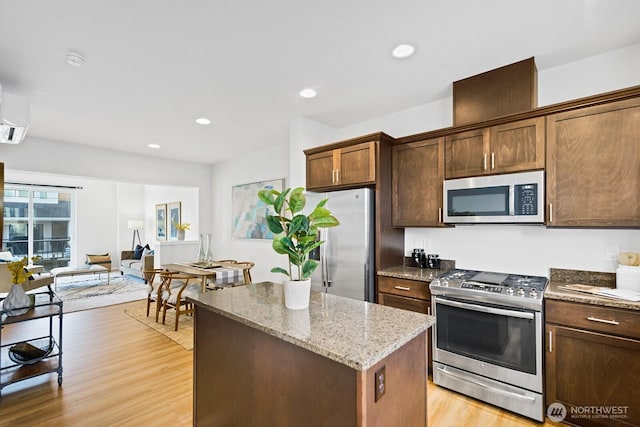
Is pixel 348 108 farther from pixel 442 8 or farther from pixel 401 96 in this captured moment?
pixel 442 8

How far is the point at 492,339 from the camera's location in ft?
7.57

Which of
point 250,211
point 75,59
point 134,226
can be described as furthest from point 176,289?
point 134,226

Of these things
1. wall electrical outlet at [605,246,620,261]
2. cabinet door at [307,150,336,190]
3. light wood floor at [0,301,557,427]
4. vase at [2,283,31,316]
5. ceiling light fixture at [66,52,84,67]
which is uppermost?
ceiling light fixture at [66,52,84,67]

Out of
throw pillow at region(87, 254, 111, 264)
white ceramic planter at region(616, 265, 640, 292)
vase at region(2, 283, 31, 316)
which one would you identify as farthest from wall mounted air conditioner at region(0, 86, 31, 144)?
throw pillow at region(87, 254, 111, 264)

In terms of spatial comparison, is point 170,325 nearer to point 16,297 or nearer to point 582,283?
point 16,297

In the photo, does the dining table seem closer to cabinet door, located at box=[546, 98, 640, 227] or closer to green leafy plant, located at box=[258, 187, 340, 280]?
green leafy plant, located at box=[258, 187, 340, 280]

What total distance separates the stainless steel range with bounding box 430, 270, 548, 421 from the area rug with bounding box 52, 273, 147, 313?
17.3ft

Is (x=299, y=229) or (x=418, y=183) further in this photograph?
(x=418, y=183)

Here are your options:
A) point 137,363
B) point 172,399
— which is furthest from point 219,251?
point 172,399

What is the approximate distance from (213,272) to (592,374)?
12.1ft

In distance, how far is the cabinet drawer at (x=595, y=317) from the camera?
6.10 ft

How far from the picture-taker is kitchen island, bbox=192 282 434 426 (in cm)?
117

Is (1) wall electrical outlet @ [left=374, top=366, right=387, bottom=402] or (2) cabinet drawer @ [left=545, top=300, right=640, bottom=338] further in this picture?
(2) cabinet drawer @ [left=545, top=300, right=640, bottom=338]

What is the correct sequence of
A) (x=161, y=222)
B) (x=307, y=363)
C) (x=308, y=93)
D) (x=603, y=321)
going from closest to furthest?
(x=307, y=363)
(x=603, y=321)
(x=308, y=93)
(x=161, y=222)
